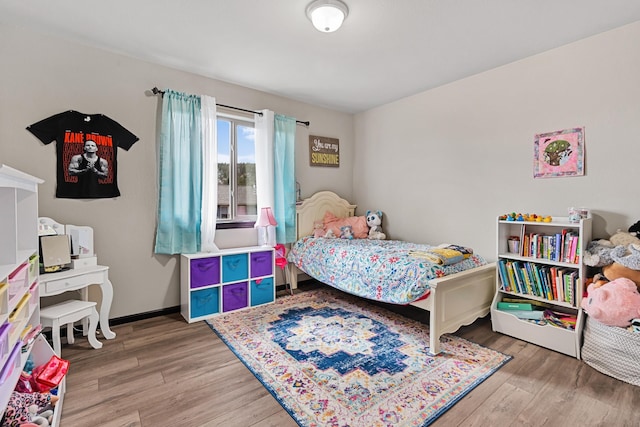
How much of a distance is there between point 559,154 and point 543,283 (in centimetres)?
113

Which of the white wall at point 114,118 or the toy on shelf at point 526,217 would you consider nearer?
the white wall at point 114,118

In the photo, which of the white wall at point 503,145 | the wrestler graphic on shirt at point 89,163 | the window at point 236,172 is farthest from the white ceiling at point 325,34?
the wrestler graphic on shirt at point 89,163

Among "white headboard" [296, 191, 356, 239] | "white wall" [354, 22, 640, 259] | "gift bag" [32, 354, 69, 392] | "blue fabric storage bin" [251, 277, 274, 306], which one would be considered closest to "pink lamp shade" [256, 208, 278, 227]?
"white headboard" [296, 191, 356, 239]

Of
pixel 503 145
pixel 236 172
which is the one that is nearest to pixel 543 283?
pixel 503 145

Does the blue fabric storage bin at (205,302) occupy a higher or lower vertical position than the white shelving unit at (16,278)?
lower

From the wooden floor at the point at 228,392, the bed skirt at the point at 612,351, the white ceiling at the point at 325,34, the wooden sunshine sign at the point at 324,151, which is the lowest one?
the wooden floor at the point at 228,392

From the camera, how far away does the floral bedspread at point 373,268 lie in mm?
2426

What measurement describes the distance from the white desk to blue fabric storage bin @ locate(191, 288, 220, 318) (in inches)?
26.0

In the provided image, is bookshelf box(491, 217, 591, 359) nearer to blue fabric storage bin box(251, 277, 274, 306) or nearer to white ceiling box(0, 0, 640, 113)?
white ceiling box(0, 0, 640, 113)

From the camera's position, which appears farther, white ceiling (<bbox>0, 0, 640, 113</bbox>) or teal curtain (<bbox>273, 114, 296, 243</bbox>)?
teal curtain (<bbox>273, 114, 296, 243</bbox>)

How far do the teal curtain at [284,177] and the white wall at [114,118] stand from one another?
0.54m

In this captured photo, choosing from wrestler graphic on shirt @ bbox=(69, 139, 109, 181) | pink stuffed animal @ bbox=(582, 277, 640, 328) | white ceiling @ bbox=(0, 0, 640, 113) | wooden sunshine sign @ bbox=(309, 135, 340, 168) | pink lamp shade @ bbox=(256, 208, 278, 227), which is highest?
white ceiling @ bbox=(0, 0, 640, 113)

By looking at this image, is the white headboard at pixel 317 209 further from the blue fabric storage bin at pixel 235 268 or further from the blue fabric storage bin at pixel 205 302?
the blue fabric storage bin at pixel 205 302

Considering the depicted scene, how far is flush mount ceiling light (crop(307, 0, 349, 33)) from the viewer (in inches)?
80.7
